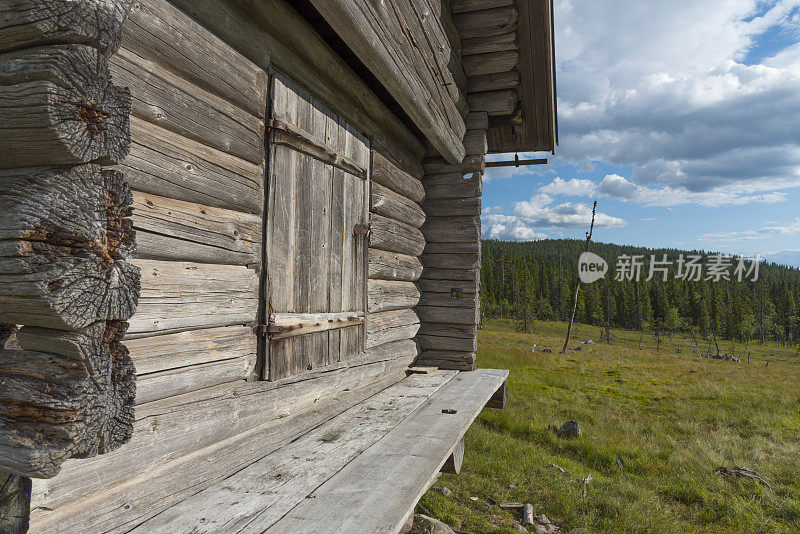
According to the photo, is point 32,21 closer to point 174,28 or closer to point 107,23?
point 107,23

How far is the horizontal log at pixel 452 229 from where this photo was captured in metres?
6.19

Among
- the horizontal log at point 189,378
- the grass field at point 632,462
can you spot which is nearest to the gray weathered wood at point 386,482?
the horizontal log at point 189,378

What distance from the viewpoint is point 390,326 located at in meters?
5.17

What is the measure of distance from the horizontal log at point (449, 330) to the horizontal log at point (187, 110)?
3938mm

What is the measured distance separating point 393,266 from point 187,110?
10.3ft

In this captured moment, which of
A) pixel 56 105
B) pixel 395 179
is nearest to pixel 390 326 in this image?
pixel 395 179

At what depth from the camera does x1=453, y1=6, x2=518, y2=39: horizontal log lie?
18.6 ft

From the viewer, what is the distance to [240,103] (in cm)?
272

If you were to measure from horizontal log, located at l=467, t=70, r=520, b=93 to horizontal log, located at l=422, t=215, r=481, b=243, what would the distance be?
180 cm

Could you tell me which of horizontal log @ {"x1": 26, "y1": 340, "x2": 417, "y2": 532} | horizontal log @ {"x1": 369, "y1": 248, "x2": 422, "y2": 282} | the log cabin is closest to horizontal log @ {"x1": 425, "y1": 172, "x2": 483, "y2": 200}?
the log cabin

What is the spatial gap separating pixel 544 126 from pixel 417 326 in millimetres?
3685

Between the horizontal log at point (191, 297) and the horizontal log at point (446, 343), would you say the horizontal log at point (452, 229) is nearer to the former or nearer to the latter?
the horizontal log at point (446, 343)

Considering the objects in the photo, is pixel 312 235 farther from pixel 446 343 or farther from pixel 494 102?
pixel 494 102

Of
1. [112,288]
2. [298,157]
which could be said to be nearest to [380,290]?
[298,157]
